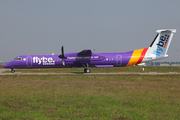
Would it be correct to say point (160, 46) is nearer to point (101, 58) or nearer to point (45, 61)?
point (101, 58)

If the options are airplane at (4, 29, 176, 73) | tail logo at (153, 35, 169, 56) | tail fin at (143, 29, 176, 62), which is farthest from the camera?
tail logo at (153, 35, 169, 56)

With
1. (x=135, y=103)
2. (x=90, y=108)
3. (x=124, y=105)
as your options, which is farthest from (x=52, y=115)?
(x=135, y=103)

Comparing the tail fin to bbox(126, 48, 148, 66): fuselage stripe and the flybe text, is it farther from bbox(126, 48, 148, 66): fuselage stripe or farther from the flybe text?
the flybe text

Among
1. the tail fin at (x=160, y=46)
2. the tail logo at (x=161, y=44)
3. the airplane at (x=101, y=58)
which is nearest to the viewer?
the airplane at (x=101, y=58)

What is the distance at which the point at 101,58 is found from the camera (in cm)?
3434

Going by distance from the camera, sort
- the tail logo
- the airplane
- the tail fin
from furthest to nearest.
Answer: the tail logo
the tail fin
the airplane

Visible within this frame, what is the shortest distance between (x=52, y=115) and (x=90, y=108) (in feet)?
6.80

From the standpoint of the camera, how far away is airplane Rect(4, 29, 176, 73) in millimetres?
34312

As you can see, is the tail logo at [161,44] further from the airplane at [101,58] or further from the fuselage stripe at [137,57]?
the fuselage stripe at [137,57]

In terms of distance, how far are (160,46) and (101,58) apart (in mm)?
12005

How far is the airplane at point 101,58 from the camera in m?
34.3

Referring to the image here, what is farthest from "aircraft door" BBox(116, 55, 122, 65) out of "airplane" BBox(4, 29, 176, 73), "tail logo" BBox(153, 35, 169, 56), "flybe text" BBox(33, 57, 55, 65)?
"flybe text" BBox(33, 57, 55, 65)

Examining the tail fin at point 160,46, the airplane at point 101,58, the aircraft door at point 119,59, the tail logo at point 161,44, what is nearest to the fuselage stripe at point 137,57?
the airplane at point 101,58

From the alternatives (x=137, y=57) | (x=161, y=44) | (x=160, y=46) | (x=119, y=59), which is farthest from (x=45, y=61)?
(x=161, y=44)
